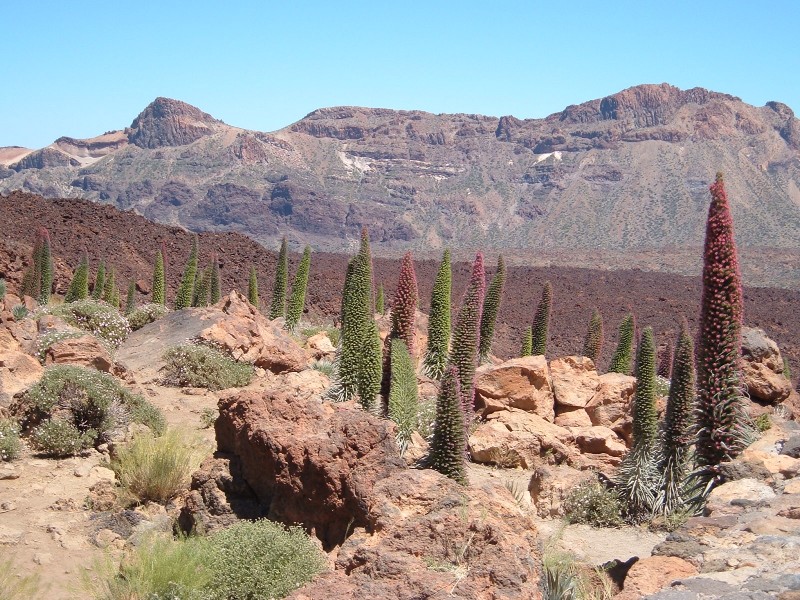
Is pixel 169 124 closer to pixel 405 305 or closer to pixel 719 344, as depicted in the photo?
pixel 405 305

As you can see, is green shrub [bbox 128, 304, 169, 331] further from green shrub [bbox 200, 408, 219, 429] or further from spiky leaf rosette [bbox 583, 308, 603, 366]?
spiky leaf rosette [bbox 583, 308, 603, 366]

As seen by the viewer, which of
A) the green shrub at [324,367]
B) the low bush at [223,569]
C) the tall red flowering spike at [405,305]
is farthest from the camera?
the green shrub at [324,367]

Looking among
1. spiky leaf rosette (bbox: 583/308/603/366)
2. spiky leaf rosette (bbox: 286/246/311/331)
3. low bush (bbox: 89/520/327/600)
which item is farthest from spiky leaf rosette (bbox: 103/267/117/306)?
low bush (bbox: 89/520/327/600)

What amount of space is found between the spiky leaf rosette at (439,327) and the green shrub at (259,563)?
25.6 ft

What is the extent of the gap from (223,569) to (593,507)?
517 cm

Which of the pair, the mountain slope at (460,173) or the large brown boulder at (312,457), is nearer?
the large brown boulder at (312,457)

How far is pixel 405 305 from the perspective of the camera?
34.8 ft

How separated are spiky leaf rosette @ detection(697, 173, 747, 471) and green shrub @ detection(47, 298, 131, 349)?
12098 millimetres

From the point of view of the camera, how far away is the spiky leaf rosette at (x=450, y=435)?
8.07m

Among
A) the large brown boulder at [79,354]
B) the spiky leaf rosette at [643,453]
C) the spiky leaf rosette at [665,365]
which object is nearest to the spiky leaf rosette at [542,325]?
the spiky leaf rosette at [665,365]

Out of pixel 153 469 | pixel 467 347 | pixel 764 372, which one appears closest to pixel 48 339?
pixel 153 469

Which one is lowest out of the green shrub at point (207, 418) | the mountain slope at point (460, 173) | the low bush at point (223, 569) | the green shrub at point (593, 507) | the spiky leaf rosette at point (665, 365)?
the green shrub at point (593, 507)

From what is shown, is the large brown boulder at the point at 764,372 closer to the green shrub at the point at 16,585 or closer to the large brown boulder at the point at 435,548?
the large brown boulder at the point at 435,548

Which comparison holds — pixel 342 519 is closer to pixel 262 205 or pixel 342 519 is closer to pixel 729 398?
pixel 729 398
